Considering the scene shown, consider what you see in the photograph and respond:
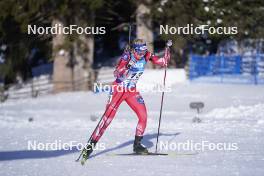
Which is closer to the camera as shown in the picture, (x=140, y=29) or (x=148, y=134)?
(x=148, y=134)

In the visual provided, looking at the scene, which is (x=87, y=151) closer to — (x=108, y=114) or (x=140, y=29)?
(x=108, y=114)

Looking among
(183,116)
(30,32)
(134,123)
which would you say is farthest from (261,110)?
(30,32)

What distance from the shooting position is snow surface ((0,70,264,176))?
10.2 meters

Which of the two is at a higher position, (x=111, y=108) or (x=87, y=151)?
(x=111, y=108)

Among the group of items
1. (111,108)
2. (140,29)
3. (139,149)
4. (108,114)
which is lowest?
(139,149)

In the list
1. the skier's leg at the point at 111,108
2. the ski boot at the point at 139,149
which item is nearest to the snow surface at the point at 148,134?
the ski boot at the point at 139,149

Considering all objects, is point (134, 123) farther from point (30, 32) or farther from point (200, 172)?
point (30, 32)

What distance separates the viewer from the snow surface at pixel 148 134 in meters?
10.2

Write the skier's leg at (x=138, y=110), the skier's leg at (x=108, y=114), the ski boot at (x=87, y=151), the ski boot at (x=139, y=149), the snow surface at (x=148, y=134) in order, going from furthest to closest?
the ski boot at (x=139, y=149)
the skier's leg at (x=138, y=110)
the skier's leg at (x=108, y=114)
the ski boot at (x=87, y=151)
the snow surface at (x=148, y=134)

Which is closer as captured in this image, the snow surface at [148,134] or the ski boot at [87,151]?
the snow surface at [148,134]

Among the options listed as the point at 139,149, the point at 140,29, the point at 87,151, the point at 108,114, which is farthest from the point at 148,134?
the point at 140,29

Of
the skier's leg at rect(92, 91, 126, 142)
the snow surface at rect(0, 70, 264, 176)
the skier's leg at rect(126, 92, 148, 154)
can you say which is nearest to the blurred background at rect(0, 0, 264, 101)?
the snow surface at rect(0, 70, 264, 176)

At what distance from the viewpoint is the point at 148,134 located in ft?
49.8

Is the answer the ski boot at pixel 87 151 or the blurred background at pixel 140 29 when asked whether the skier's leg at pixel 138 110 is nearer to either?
the ski boot at pixel 87 151
